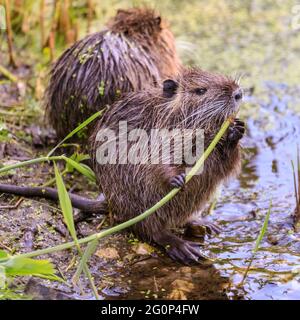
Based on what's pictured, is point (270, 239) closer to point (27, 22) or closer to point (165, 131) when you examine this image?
point (165, 131)

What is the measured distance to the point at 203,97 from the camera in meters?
2.88

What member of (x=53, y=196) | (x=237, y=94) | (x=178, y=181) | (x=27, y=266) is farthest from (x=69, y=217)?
(x=237, y=94)

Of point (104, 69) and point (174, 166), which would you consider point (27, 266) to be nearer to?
point (174, 166)

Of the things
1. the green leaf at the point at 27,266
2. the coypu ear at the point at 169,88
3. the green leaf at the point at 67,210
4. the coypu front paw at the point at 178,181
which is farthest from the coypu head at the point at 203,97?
the green leaf at the point at 27,266

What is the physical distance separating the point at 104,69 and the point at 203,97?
2.38ft

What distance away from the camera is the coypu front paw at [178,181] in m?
2.59

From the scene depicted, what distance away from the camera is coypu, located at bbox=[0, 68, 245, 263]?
2836 mm

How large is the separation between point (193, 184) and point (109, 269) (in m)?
0.46

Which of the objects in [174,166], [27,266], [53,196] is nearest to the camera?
[27,266]

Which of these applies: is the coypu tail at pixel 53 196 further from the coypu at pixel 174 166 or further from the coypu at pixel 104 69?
the coypu at pixel 104 69

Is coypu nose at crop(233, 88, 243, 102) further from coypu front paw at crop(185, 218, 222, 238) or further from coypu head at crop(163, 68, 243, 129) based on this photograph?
coypu front paw at crop(185, 218, 222, 238)

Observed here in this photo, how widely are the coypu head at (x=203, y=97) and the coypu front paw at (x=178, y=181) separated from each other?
307 millimetres

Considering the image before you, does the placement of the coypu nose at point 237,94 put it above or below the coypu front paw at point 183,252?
above

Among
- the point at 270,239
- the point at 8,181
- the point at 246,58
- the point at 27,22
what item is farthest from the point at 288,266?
the point at 27,22
